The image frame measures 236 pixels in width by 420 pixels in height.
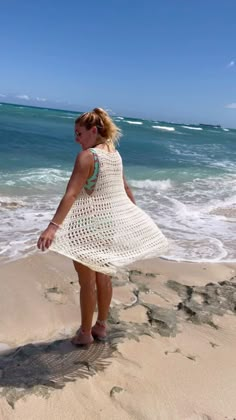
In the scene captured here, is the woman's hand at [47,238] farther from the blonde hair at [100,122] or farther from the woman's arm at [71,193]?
the blonde hair at [100,122]

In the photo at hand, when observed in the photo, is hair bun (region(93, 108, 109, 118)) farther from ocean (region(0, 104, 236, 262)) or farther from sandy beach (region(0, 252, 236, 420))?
ocean (region(0, 104, 236, 262))

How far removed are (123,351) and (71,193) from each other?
133cm

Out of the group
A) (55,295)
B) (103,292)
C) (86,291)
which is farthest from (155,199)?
(86,291)

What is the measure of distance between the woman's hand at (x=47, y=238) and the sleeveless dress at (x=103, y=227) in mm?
47

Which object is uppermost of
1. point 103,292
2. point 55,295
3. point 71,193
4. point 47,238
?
point 71,193

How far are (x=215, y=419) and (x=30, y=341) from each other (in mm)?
1513

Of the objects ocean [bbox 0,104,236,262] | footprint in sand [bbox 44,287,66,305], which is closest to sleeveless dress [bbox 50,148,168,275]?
footprint in sand [bbox 44,287,66,305]

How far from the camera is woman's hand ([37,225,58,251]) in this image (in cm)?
268

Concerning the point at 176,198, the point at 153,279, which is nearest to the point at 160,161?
the point at 176,198

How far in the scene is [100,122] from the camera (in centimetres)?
293

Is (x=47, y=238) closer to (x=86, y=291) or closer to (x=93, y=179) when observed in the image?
(x=93, y=179)

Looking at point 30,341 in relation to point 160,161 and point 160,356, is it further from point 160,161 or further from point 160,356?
point 160,161

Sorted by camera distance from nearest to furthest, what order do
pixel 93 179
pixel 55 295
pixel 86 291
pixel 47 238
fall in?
1. pixel 47 238
2. pixel 93 179
3. pixel 86 291
4. pixel 55 295

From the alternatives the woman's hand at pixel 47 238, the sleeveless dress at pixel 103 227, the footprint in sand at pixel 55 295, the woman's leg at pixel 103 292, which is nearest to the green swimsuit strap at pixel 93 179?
the sleeveless dress at pixel 103 227
